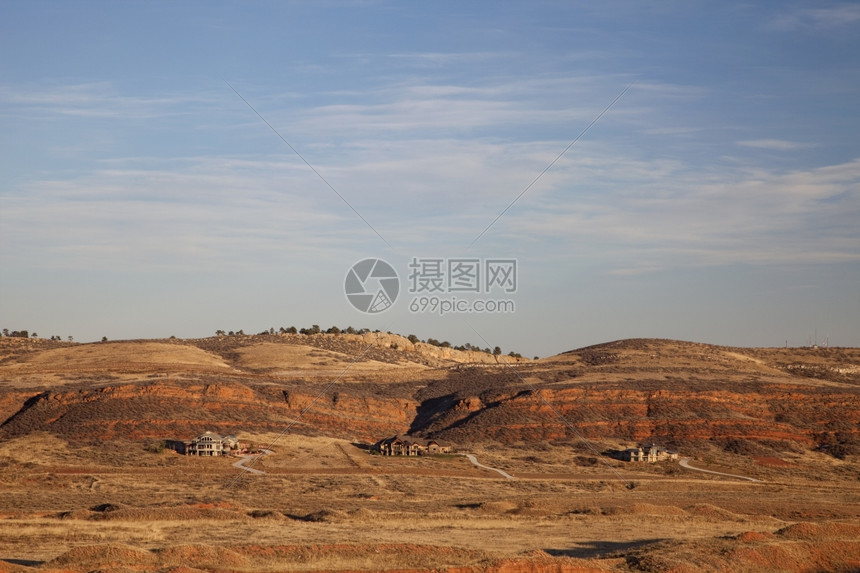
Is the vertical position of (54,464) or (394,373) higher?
(394,373)

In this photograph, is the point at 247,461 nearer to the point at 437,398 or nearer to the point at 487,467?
the point at 487,467

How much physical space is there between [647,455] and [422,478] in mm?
21577

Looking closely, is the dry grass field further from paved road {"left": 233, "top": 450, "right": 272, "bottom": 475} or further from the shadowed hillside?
paved road {"left": 233, "top": 450, "right": 272, "bottom": 475}

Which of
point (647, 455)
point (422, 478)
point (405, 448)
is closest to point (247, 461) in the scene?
point (405, 448)

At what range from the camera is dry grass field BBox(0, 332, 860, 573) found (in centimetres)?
3369

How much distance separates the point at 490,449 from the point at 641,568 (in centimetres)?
4462

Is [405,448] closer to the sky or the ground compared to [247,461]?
closer to the sky

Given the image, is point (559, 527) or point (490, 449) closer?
point (559, 527)

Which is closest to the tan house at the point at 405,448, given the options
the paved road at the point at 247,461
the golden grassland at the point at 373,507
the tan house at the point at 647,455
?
the golden grassland at the point at 373,507

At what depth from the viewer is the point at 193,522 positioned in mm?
41000

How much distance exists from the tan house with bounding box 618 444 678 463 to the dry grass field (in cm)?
134

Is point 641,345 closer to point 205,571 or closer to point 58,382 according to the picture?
point 58,382

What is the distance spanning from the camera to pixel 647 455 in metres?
72.2

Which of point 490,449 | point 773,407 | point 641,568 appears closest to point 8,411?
point 490,449
